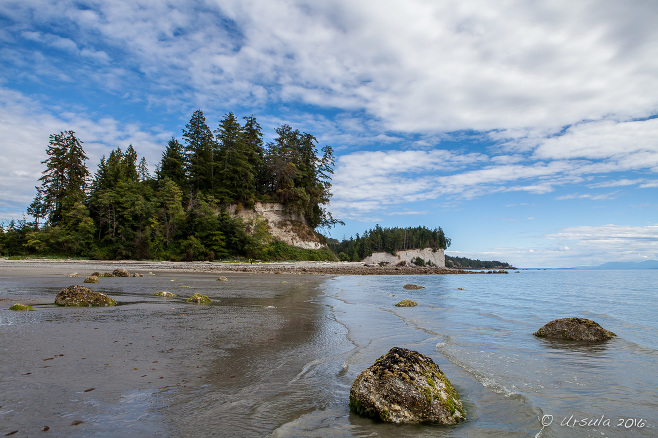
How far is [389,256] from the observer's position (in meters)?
115

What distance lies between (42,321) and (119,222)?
47.2 meters

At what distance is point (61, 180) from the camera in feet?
185

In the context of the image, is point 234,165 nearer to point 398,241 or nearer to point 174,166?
point 174,166

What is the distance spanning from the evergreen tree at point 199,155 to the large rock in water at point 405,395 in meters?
55.4

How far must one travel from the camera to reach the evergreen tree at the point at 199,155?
2222 inches

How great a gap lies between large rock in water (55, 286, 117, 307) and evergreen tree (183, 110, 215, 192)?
46.9 m

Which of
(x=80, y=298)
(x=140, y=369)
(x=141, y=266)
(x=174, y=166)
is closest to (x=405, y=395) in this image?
(x=140, y=369)

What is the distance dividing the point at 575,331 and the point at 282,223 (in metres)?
51.3

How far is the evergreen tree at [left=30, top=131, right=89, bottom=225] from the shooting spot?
53.4m

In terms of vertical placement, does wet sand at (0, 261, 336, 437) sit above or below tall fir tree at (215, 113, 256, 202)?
below

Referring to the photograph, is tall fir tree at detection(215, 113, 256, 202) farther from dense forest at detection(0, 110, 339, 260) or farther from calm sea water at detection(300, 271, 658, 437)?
calm sea water at detection(300, 271, 658, 437)

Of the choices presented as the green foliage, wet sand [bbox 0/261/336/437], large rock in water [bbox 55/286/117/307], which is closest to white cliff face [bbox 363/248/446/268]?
the green foliage

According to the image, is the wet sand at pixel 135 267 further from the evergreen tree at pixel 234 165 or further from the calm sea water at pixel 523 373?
the calm sea water at pixel 523 373

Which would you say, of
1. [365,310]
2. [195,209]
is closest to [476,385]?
[365,310]
